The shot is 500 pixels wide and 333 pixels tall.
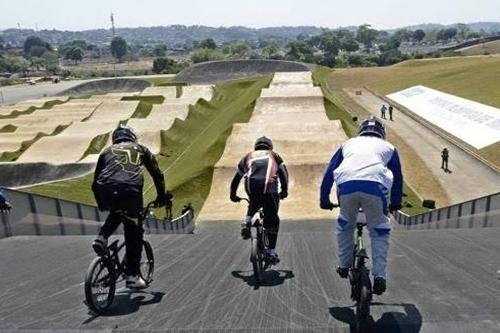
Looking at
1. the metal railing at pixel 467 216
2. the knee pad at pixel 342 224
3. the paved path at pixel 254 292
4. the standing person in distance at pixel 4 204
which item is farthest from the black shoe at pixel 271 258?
the metal railing at pixel 467 216

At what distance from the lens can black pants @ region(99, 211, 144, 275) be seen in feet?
22.6

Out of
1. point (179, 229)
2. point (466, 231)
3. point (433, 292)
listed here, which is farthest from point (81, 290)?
point (179, 229)

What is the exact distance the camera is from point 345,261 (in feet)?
21.1

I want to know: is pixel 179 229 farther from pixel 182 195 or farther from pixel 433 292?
pixel 433 292

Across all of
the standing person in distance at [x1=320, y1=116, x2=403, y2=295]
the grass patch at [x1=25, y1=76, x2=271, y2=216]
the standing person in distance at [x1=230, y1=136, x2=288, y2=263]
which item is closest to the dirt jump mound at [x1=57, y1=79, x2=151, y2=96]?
the grass patch at [x1=25, y1=76, x2=271, y2=216]

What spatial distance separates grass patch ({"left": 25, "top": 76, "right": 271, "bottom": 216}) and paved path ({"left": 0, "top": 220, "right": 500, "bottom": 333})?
19.1 meters

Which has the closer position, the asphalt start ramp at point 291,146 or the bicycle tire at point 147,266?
the bicycle tire at point 147,266

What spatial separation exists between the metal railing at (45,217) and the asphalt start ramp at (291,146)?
41.4ft

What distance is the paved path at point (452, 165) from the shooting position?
3138cm

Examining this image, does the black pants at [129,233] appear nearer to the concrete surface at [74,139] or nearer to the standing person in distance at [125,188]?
the standing person in distance at [125,188]

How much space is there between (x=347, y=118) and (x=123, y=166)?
49622 mm

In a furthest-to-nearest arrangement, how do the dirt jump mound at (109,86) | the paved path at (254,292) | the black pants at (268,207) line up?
1. the dirt jump mound at (109,86)
2. the black pants at (268,207)
3. the paved path at (254,292)

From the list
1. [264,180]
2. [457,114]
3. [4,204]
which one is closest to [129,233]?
[264,180]

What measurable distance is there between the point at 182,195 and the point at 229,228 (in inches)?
307
